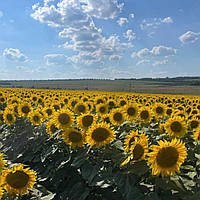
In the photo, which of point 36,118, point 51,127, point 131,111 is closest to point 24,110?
point 36,118

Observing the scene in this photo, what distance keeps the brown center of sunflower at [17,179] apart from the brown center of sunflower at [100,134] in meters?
1.30

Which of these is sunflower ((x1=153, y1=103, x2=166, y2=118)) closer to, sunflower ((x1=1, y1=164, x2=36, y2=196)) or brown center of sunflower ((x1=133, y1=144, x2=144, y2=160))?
brown center of sunflower ((x1=133, y1=144, x2=144, y2=160))

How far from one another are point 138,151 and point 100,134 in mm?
960

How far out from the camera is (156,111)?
22.7 feet

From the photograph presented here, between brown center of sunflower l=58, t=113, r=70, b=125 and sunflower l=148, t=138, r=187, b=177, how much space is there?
2.75 metres

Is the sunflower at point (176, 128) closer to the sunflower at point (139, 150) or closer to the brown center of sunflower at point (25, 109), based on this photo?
the sunflower at point (139, 150)

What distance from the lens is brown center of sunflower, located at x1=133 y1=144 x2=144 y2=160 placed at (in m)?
3.05

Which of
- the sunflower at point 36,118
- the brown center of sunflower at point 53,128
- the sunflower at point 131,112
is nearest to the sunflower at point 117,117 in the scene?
the sunflower at point 131,112

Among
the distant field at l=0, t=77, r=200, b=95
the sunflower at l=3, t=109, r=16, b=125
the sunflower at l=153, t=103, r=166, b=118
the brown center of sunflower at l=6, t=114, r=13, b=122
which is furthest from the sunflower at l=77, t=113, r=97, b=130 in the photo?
the distant field at l=0, t=77, r=200, b=95

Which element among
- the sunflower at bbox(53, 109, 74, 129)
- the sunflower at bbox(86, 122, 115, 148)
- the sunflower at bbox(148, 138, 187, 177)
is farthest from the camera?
the sunflower at bbox(53, 109, 74, 129)

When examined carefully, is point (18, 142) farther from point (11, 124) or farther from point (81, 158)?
point (81, 158)

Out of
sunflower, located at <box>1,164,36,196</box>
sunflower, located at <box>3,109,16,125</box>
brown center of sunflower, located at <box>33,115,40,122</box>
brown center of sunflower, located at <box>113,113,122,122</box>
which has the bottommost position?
sunflower, located at <box>1,164,36,196</box>

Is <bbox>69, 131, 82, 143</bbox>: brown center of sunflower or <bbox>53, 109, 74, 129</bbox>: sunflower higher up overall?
<bbox>53, 109, 74, 129</bbox>: sunflower

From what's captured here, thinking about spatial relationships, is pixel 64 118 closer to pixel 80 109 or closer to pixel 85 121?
pixel 85 121
